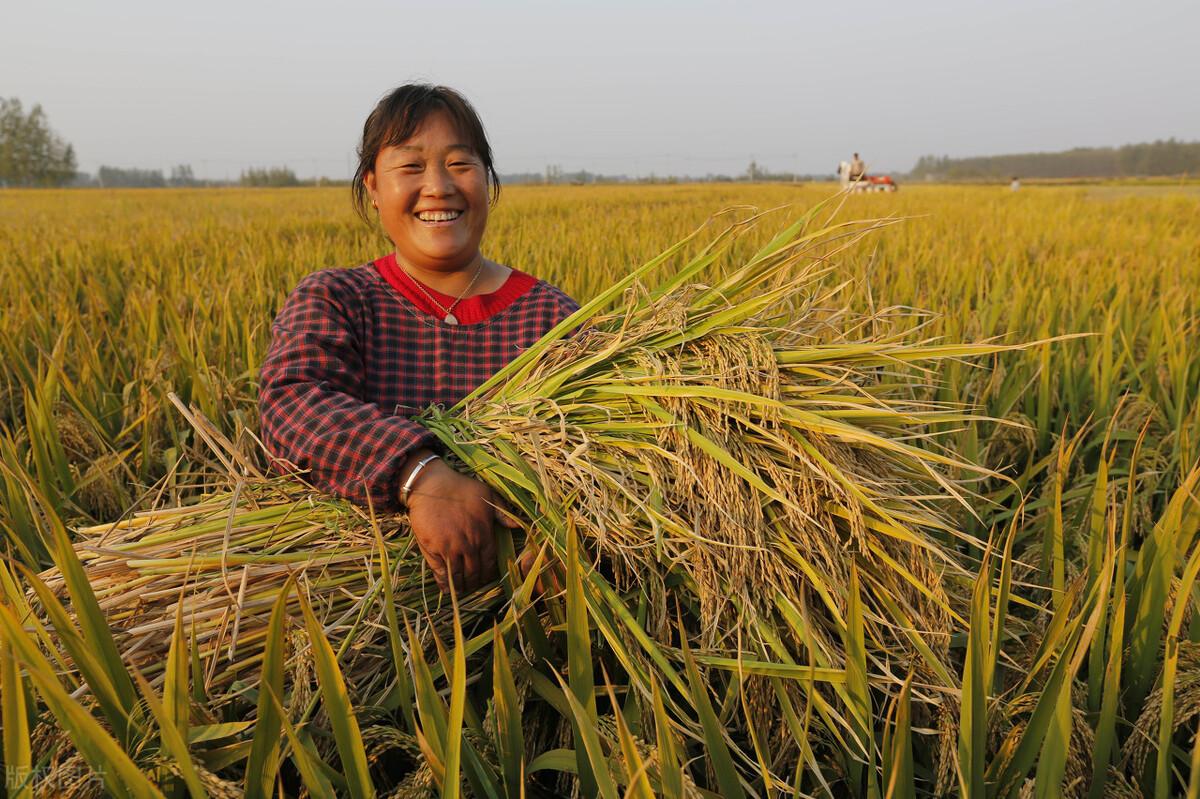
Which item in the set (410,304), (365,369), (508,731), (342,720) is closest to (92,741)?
(342,720)

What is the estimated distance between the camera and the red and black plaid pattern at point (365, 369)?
1.07 metres

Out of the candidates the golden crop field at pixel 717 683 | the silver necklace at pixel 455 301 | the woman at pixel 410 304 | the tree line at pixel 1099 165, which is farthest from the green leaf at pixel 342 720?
the tree line at pixel 1099 165

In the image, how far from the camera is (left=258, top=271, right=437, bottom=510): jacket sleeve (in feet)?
3.43

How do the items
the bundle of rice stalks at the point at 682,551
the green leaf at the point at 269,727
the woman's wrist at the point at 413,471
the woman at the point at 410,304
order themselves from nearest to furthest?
the green leaf at the point at 269,727 < the bundle of rice stalks at the point at 682,551 < the woman's wrist at the point at 413,471 < the woman at the point at 410,304

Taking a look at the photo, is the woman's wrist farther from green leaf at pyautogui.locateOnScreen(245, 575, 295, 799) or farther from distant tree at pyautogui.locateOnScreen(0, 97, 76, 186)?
distant tree at pyautogui.locateOnScreen(0, 97, 76, 186)

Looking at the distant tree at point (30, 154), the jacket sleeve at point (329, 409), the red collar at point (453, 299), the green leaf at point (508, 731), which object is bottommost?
the green leaf at point (508, 731)

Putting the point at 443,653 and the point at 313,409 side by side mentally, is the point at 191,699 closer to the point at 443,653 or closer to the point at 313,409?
the point at 443,653

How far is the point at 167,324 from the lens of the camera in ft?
8.64

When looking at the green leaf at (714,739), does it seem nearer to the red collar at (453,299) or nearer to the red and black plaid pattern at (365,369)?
the red and black plaid pattern at (365,369)

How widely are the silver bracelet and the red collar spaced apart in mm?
568

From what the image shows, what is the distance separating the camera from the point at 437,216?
1518 mm

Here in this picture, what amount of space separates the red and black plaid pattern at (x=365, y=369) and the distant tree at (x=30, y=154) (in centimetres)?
8533

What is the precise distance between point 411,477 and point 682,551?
1.36 ft

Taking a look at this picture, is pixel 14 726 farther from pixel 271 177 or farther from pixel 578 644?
pixel 271 177
